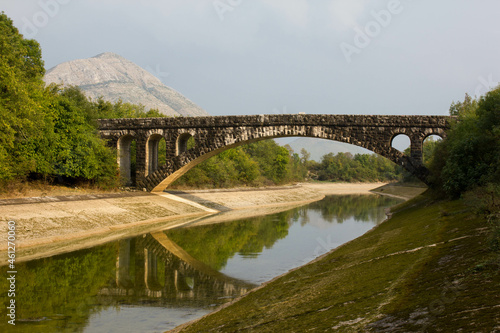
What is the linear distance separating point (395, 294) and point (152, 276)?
44.2 feet

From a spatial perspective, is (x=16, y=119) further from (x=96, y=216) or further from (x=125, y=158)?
(x=125, y=158)

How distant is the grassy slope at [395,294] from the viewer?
25.0ft

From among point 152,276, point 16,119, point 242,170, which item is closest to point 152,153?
point 16,119

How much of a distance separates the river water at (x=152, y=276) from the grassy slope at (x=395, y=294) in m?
2.73

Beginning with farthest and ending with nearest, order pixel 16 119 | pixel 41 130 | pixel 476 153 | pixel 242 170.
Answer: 1. pixel 242 170
2. pixel 41 130
3. pixel 16 119
4. pixel 476 153

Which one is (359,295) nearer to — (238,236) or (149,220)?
(238,236)

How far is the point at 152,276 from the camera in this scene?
67.3ft

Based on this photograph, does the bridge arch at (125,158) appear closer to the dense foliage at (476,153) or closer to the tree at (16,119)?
the tree at (16,119)

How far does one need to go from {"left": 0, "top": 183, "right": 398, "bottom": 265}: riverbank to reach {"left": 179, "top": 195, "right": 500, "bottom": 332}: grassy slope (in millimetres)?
15092

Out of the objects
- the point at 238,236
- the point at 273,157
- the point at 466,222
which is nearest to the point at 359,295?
the point at 466,222

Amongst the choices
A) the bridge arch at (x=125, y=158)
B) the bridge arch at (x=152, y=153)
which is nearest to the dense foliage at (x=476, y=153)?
the bridge arch at (x=152, y=153)

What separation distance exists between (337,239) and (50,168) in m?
25.2

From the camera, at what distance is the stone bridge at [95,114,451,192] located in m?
39.3

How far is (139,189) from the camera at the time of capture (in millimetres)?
48188
